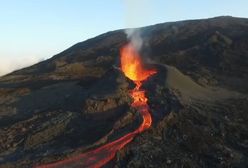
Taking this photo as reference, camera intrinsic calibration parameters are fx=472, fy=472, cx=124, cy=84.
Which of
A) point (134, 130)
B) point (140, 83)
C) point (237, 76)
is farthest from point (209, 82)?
point (134, 130)

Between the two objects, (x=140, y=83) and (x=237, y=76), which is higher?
(x=140, y=83)

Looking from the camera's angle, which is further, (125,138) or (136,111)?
(136,111)

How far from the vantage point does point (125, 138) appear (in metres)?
35.2

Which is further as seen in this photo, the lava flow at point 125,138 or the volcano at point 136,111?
the volcano at point 136,111

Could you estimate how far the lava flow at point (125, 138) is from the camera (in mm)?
32438

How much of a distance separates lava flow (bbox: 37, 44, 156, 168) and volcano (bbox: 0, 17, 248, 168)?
73 mm

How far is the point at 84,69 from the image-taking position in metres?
63.4

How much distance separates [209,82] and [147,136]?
18295mm

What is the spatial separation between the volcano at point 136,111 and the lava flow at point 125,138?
0.07 meters

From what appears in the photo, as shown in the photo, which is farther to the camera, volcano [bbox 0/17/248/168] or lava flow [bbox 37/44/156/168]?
volcano [bbox 0/17/248/168]

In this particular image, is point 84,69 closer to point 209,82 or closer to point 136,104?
point 209,82

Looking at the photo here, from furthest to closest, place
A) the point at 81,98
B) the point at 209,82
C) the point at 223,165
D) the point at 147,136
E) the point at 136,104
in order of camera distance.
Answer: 1. the point at 209,82
2. the point at 81,98
3. the point at 136,104
4. the point at 147,136
5. the point at 223,165

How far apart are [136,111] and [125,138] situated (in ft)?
14.6

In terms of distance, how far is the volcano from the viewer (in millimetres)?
33312
